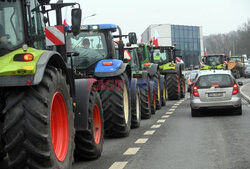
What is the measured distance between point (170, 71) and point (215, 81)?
8.21 metres

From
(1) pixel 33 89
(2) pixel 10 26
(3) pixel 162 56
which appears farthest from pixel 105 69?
(3) pixel 162 56

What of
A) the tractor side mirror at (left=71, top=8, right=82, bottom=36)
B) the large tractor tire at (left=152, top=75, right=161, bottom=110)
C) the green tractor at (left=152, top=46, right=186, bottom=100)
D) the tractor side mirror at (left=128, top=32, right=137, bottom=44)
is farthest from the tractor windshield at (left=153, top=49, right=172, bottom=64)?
the tractor side mirror at (left=71, top=8, right=82, bottom=36)

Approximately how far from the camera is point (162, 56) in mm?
27500

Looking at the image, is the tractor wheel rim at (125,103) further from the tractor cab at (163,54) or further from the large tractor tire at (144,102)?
the tractor cab at (163,54)

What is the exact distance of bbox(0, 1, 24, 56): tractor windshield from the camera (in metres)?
6.13

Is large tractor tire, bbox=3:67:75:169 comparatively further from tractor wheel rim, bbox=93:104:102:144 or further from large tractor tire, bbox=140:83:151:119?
large tractor tire, bbox=140:83:151:119

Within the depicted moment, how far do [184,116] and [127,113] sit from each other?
5.44m

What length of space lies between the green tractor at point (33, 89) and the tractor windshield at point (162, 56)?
764 inches

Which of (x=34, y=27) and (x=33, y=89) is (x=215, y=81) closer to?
(x=34, y=27)

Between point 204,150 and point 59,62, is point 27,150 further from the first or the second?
point 204,150

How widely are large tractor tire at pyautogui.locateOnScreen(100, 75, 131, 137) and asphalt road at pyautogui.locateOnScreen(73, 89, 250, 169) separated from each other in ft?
0.80

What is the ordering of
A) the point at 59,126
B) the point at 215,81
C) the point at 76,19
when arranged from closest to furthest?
the point at 59,126 < the point at 76,19 < the point at 215,81

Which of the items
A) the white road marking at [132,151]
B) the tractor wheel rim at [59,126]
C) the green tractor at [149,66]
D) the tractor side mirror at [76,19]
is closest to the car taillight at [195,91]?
the green tractor at [149,66]

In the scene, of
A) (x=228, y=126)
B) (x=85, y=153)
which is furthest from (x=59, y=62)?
(x=228, y=126)
